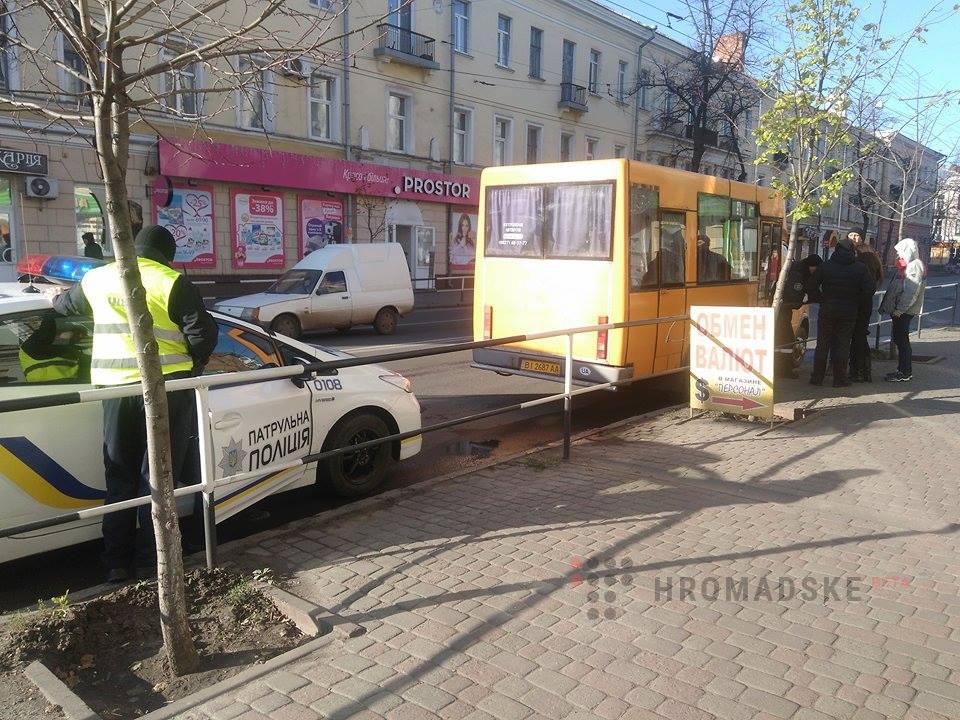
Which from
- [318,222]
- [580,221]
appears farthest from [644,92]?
[580,221]

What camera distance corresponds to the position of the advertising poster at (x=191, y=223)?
21516mm

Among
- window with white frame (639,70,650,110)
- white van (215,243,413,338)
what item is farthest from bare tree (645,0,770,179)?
white van (215,243,413,338)

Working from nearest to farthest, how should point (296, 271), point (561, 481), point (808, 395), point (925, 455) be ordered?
point (561, 481) → point (925, 455) → point (808, 395) → point (296, 271)

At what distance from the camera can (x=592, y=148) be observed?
3759 centimetres

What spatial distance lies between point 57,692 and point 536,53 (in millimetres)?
33833

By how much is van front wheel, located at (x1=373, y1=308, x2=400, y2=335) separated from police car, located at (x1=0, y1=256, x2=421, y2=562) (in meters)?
11.1

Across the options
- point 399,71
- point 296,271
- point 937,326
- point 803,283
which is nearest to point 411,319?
point 296,271

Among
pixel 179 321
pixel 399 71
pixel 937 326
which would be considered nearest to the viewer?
pixel 179 321

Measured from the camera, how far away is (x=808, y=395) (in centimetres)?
963

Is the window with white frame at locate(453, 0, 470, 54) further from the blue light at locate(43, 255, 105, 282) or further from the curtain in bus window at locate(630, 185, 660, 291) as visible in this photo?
the blue light at locate(43, 255, 105, 282)

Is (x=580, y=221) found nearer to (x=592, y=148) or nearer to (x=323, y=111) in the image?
(x=323, y=111)

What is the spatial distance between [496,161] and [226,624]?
30335mm

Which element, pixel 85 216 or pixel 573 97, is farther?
pixel 573 97

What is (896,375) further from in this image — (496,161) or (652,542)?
(496,161)
